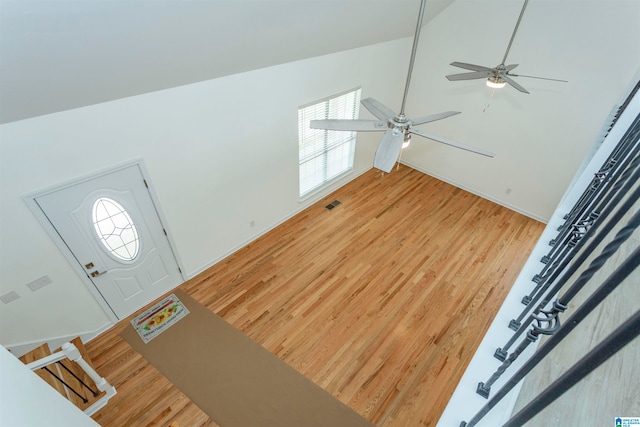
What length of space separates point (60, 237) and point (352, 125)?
10.5 ft

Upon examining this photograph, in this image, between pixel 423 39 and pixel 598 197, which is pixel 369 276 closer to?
pixel 598 197

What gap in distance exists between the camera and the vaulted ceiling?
177cm

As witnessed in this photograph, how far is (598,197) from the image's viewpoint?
1.50 metres

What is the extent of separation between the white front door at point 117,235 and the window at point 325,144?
265 centimetres

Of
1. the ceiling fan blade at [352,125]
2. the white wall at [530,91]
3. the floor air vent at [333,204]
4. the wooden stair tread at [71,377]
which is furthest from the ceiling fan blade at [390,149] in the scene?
the white wall at [530,91]

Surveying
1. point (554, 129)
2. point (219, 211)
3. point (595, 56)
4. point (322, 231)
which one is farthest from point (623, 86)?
point (219, 211)

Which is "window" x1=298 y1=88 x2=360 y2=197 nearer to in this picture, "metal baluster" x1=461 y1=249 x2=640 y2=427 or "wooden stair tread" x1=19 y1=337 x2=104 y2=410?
"wooden stair tread" x1=19 y1=337 x2=104 y2=410

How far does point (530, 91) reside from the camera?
527cm

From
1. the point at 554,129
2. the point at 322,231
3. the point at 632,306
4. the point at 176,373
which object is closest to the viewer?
the point at 632,306

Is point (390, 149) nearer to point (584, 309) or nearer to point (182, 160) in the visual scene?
point (584, 309)

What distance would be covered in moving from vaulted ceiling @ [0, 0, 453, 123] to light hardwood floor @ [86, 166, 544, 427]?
2.88 metres

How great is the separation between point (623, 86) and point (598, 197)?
468cm

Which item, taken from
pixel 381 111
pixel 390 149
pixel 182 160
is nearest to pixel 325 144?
pixel 182 160

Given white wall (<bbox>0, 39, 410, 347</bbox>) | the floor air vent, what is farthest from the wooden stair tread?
the floor air vent
